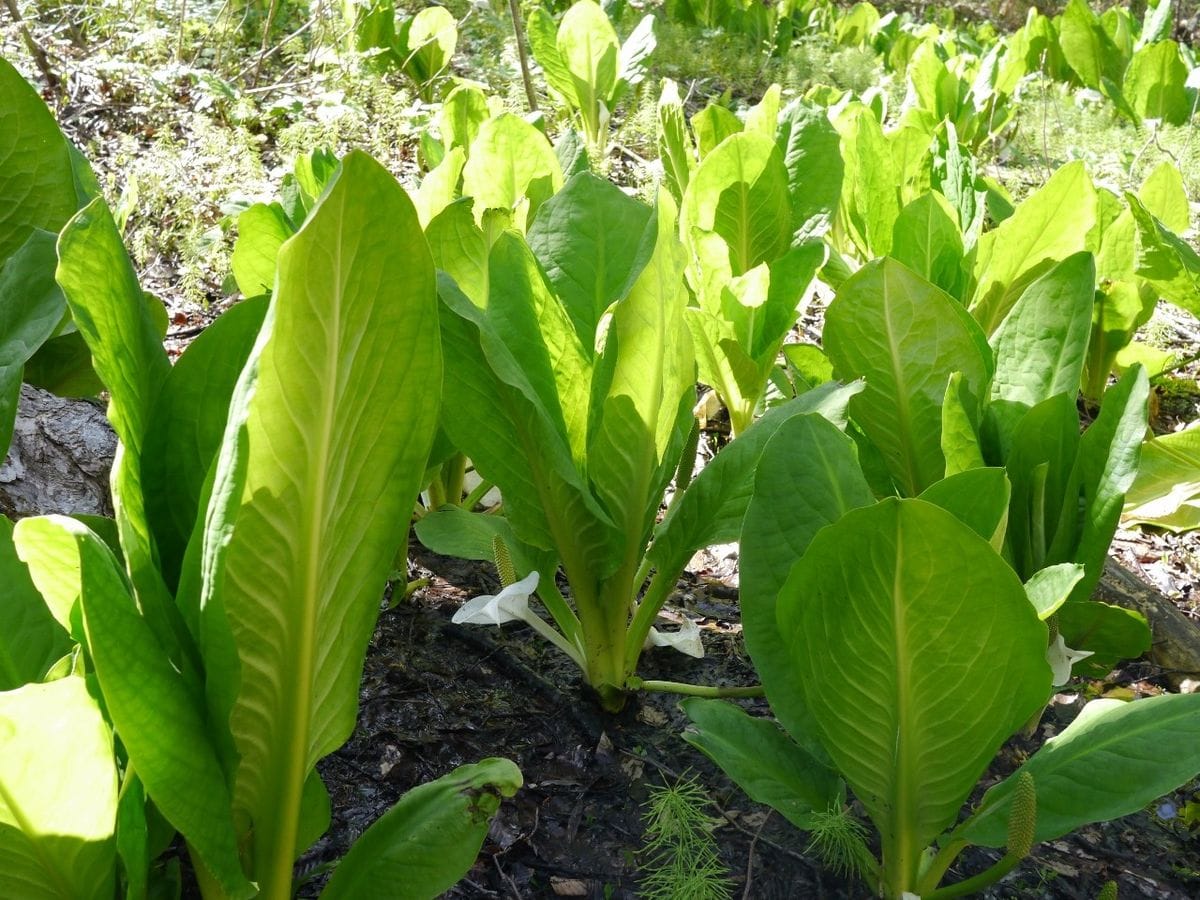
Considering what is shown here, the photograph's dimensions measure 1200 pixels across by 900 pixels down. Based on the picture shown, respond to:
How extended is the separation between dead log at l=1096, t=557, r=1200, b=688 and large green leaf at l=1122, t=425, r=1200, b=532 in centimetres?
12

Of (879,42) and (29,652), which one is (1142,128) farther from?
(29,652)

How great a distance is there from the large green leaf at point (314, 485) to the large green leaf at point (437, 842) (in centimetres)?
9

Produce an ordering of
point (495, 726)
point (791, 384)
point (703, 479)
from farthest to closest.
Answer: point (791, 384) < point (495, 726) < point (703, 479)

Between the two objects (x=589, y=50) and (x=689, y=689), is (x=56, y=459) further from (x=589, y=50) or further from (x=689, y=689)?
(x=589, y=50)

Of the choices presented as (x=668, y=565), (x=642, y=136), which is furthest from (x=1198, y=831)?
(x=642, y=136)

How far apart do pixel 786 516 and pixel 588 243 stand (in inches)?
20.7

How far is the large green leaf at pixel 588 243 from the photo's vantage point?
1.48 m

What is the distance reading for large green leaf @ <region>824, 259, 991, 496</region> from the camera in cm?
152

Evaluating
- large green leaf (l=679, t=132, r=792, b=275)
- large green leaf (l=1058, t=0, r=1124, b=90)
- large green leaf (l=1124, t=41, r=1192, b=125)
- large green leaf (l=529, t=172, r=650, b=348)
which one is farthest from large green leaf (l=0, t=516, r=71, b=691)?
large green leaf (l=1058, t=0, r=1124, b=90)

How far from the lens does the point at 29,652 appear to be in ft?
3.20

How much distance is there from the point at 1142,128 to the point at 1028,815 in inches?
195

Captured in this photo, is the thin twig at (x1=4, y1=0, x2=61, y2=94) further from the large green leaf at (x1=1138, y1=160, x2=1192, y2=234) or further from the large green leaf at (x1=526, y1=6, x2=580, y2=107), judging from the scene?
the large green leaf at (x1=1138, y1=160, x2=1192, y2=234)

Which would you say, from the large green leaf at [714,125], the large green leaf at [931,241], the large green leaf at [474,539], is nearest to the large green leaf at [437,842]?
the large green leaf at [474,539]

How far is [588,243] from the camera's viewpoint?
1492 mm
